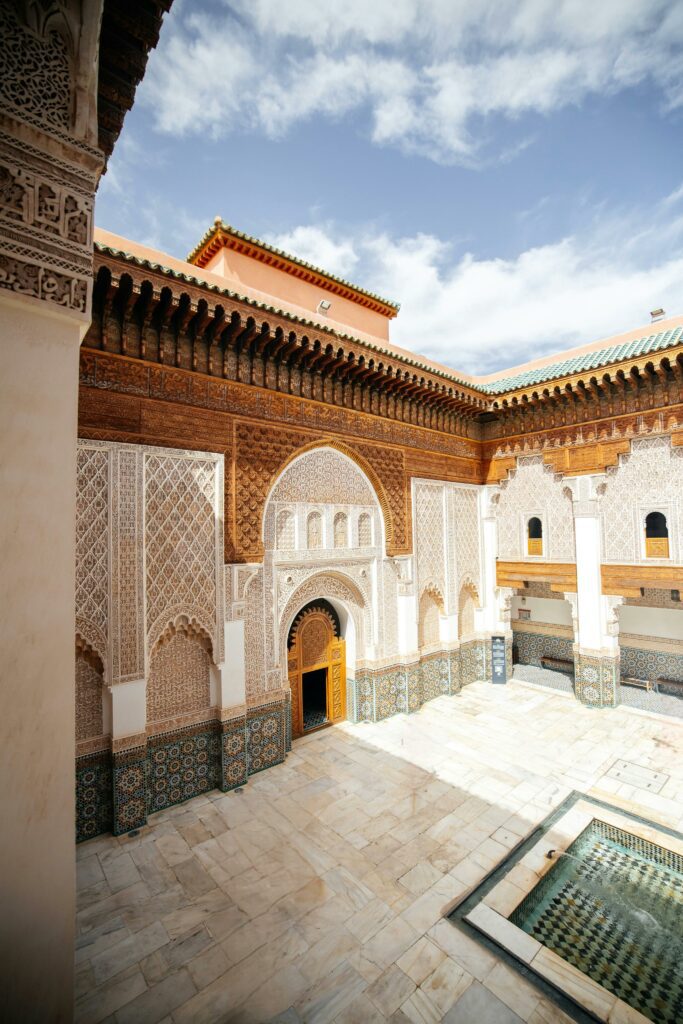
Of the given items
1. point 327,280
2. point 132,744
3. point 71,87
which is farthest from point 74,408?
point 327,280

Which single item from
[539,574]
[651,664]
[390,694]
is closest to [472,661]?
[539,574]

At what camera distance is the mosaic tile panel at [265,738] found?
4.66 metres

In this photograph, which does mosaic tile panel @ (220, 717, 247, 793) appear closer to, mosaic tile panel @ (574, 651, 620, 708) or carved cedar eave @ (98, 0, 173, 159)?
carved cedar eave @ (98, 0, 173, 159)

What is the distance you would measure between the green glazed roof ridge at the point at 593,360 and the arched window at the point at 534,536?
1998 mm

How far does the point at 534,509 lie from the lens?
23.2 ft

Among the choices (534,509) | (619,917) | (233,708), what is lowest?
(619,917)

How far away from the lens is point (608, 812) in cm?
407

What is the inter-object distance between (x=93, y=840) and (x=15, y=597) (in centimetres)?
342

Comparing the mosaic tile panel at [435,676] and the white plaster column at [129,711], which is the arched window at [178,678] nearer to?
the white plaster column at [129,711]

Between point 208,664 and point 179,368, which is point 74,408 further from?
point 208,664

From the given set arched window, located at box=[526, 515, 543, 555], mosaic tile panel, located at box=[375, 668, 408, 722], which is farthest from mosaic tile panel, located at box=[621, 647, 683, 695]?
mosaic tile panel, located at box=[375, 668, 408, 722]

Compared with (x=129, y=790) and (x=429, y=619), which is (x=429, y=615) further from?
(x=129, y=790)

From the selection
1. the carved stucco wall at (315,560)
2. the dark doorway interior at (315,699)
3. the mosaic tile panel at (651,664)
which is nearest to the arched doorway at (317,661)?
the dark doorway interior at (315,699)

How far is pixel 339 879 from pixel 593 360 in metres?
6.54
